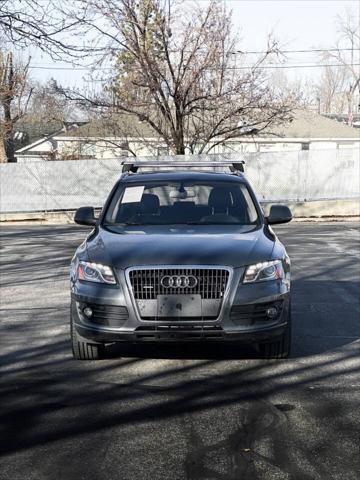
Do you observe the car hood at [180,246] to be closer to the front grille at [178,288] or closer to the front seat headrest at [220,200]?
the front grille at [178,288]

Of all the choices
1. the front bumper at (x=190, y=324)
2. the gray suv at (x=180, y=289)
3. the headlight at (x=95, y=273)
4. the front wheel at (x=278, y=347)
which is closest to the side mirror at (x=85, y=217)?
the gray suv at (x=180, y=289)

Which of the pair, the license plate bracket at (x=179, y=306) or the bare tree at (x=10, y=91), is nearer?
the license plate bracket at (x=179, y=306)

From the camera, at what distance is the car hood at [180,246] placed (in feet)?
19.2

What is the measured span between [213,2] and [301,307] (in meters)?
22.1

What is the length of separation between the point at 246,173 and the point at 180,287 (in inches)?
808

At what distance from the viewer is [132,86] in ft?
93.2

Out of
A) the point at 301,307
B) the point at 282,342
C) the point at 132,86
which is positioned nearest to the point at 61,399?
the point at 282,342

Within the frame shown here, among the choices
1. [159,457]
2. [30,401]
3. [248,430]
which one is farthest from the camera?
[30,401]

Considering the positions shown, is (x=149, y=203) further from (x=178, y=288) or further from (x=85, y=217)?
(x=178, y=288)

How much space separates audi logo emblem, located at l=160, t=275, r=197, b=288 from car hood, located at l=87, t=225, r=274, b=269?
11cm

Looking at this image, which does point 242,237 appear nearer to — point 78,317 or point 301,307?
point 78,317

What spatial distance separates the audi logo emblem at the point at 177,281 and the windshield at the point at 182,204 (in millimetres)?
1318

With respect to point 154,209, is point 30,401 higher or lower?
lower

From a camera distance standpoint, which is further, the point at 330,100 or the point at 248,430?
the point at 330,100
